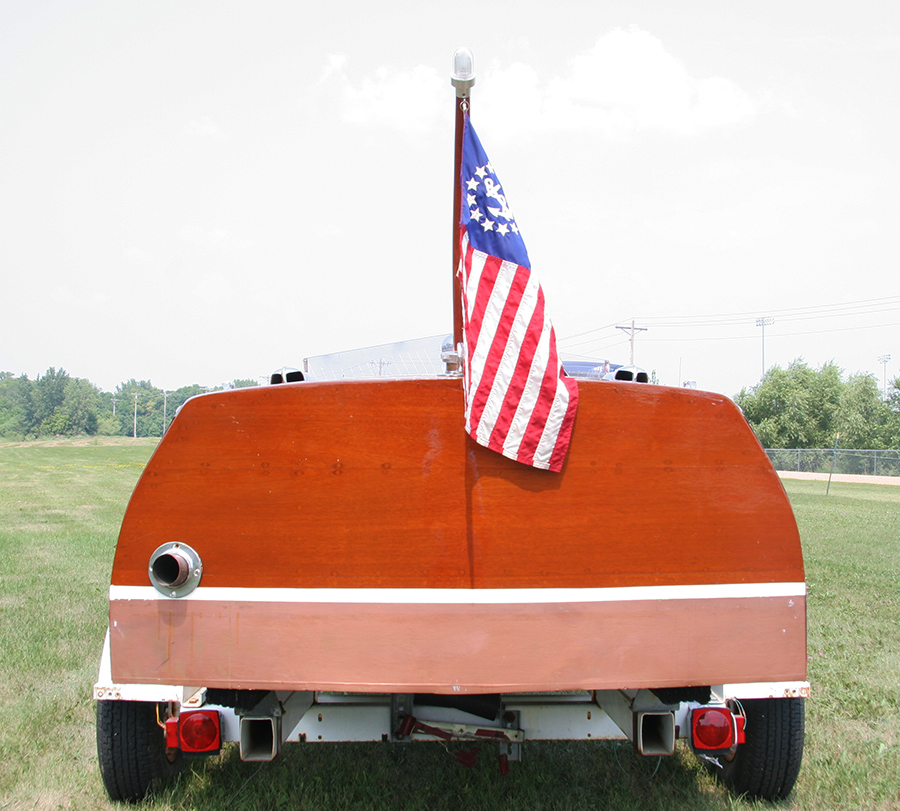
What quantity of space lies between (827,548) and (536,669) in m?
10.6

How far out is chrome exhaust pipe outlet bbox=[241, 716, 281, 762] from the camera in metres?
2.95

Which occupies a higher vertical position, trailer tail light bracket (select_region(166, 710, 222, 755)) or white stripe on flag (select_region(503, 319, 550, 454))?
white stripe on flag (select_region(503, 319, 550, 454))

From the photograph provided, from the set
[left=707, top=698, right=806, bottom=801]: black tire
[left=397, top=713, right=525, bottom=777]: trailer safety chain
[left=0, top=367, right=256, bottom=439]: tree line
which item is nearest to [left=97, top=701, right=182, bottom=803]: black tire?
[left=397, top=713, right=525, bottom=777]: trailer safety chain

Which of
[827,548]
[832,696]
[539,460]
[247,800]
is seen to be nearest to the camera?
[539,460]

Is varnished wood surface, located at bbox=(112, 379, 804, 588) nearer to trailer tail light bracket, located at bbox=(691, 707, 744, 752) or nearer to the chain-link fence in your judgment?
trailer tail light bracket, located at bbox=(691, 707, 744, 752)

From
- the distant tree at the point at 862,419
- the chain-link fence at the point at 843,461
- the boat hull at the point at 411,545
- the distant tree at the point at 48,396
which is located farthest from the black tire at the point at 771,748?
the distant tree at the point at 48,396

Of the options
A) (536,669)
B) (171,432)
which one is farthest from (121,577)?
(536,669)

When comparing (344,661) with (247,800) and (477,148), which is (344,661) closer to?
(247,800)

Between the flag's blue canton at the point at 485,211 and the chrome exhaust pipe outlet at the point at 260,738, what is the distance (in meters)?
1.92

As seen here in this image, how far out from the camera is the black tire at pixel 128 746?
10.5 ft

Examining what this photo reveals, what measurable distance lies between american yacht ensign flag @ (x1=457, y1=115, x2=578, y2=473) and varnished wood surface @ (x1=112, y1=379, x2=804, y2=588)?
7 centimetres

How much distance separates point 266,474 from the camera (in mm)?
2693

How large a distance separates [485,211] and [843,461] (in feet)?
132

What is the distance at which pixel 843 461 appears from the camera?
1518 inches
